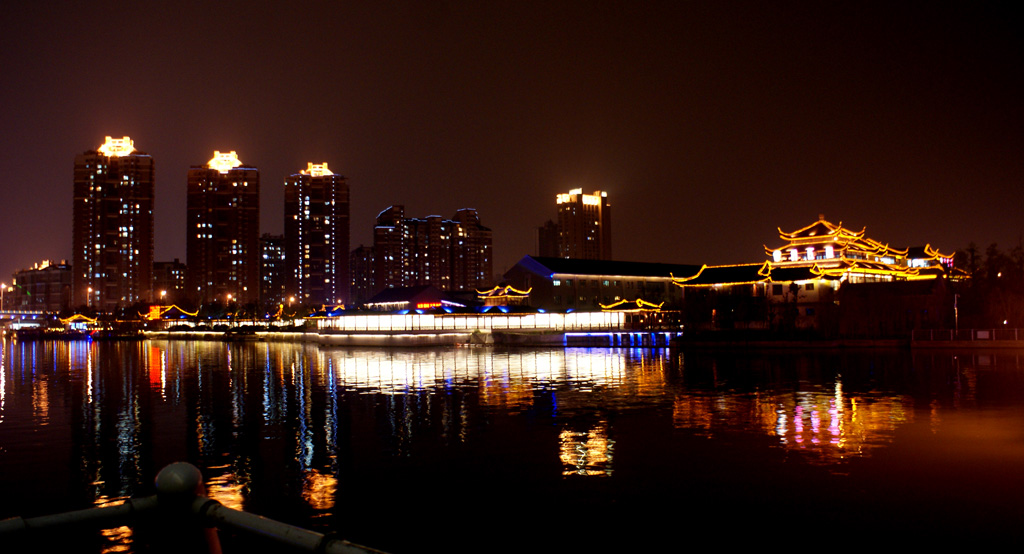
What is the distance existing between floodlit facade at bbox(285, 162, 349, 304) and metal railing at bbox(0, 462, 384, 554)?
157 metres

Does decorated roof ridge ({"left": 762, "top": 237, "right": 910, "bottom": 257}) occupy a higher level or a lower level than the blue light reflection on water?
higher

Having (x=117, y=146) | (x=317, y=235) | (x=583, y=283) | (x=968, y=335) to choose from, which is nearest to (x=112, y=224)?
(x=117, y=146)

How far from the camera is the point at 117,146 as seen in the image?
142 meters

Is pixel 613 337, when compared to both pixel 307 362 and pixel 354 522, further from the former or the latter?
pixel 354 522

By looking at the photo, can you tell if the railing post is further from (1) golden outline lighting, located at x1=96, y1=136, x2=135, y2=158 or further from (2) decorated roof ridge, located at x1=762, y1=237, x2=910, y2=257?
(1) golden outline lighting, located at x1=96, y1=136, x2=135, y2=158

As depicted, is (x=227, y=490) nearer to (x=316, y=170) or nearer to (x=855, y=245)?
(x=855, y=245)

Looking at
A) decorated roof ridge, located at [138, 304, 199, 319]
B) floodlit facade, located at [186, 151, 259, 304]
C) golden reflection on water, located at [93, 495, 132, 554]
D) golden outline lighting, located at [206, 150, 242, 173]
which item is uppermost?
golden outline lighting, located at [206, 150, 242, 173]

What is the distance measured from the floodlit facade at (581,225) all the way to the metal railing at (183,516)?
161 m

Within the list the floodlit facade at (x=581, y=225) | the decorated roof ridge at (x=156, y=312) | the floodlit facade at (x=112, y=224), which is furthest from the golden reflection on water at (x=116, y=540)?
the floodlit facade at (x=581, y=225)

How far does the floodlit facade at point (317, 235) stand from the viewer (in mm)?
155750

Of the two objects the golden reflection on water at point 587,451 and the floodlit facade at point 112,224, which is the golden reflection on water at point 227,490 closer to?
the golden reflection on water at point 587,451

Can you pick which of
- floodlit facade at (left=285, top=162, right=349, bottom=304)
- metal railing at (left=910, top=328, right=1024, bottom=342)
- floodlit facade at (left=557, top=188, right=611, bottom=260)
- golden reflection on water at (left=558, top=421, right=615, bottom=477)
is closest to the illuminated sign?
floodlit facade at (left=557, top=188, right=611, bottom=260)

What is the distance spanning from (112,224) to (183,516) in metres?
151

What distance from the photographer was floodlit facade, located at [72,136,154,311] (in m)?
135
